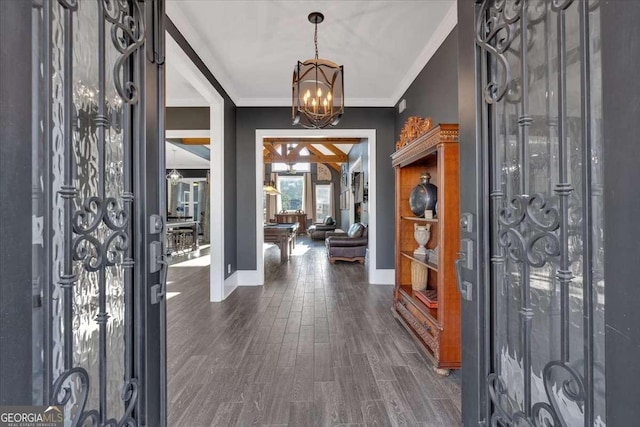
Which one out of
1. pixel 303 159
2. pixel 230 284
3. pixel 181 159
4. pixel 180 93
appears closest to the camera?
pixel 230 284

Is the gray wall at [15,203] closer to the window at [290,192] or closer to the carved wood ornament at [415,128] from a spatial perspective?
the carved wood ornament at [415,128]

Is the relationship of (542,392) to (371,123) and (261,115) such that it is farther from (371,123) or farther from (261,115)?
(261,115)

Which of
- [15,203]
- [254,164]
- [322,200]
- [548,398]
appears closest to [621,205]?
[548,398]

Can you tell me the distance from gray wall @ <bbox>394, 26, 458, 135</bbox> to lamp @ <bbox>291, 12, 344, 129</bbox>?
101cm

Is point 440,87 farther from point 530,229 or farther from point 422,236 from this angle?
point 530,229

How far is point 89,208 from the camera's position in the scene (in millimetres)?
884

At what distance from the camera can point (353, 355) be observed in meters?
2.34

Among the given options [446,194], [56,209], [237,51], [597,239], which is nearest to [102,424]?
[56,209]

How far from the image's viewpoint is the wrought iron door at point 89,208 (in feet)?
2.44

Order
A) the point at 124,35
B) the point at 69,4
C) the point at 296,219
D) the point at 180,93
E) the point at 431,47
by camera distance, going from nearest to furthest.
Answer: the point at 69,4
the point at 124,35
the point at 431,47
the point at 180,93
the point at 296,219

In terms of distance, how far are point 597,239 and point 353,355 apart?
1.97m

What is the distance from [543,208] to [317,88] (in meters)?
2.17

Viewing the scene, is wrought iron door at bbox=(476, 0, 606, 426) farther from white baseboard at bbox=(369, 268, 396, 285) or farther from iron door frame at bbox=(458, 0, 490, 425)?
white baseboard at bbox=(369, 268, 396, 285)

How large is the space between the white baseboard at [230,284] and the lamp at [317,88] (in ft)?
7.98
